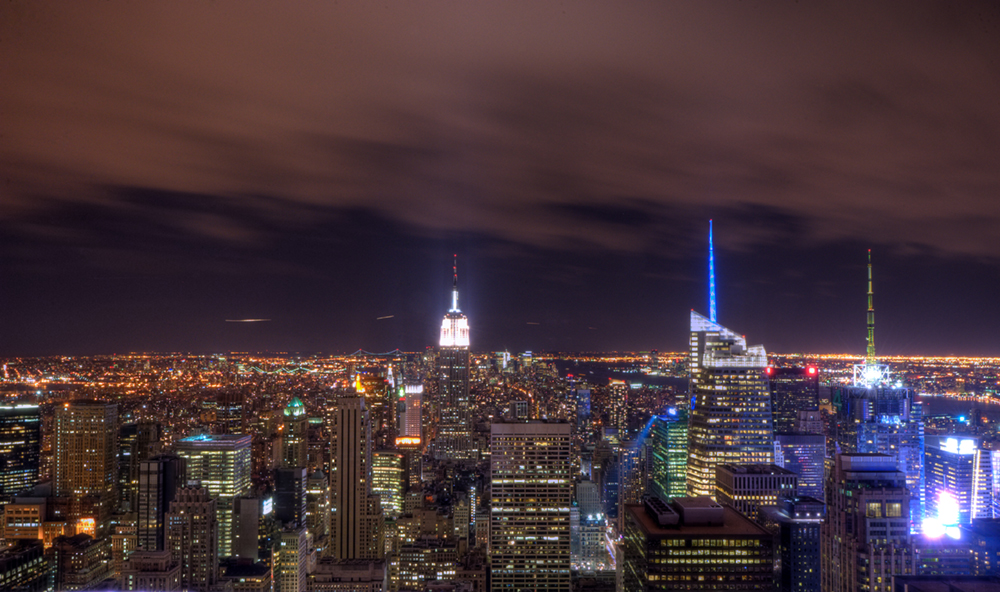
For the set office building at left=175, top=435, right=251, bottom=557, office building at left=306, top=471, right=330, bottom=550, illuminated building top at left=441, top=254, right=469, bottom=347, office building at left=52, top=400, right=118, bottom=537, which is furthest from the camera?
office building at left=306, top=471, right=330, bottom=550

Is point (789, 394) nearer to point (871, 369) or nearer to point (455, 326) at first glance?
point (871, 369)

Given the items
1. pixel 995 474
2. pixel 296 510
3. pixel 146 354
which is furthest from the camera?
pixel 296 510

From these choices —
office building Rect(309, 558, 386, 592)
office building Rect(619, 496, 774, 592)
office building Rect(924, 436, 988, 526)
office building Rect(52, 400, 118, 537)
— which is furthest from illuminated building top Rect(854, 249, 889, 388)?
office building Rect(52, 400, 118, 537)

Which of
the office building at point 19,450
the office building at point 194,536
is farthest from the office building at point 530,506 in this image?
the office building at point 19,450

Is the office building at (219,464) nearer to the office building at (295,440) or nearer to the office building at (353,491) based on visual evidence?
the office building at (295,440)

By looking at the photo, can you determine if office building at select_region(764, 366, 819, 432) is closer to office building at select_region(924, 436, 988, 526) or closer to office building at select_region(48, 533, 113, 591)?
office building at select_region(924, 436, 988, 526)

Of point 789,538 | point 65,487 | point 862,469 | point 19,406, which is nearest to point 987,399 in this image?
point 862,469

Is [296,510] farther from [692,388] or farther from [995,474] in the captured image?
[995,474]
